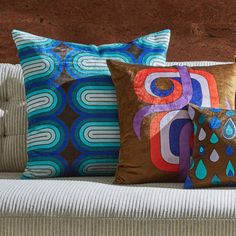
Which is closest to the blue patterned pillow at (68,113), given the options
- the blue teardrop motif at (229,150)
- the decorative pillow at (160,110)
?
the decorative pillow at (160,110)

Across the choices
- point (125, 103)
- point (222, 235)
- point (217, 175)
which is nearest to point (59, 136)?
point (125, 103)

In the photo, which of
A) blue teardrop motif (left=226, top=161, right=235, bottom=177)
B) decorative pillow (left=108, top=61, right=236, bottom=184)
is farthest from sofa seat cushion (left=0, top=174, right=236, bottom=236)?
decorative pillow (left=108, top=61, right=236, bottom=184)

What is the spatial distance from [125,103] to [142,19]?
833 mm

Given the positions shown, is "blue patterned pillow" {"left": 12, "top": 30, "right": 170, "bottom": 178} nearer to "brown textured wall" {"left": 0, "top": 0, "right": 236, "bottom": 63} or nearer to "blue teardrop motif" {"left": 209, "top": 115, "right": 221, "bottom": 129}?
"blue teardrop motif" {"left": 209, "top": 115, "right": 221, "bottom": 129}

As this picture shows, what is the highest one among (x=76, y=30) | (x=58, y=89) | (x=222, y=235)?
(x=76, y=30)

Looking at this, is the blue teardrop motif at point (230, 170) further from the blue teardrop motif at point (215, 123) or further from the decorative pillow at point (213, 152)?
the blue teardrop motif at point (215, 123)

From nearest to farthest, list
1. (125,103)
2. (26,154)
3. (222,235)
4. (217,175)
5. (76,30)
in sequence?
(222,235)
(217,175)
(125,103)
(26,154)
(76,30)

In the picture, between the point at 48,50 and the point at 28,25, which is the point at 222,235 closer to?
the point at 48,50

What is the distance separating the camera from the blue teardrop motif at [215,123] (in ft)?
7.25

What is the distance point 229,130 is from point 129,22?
1.04 m

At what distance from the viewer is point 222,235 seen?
1.90 m

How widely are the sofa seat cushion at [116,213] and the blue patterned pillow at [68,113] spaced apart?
37 cm

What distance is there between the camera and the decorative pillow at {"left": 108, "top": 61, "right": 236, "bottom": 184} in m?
2.27

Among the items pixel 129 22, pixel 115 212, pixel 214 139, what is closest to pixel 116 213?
pixel 115 212
